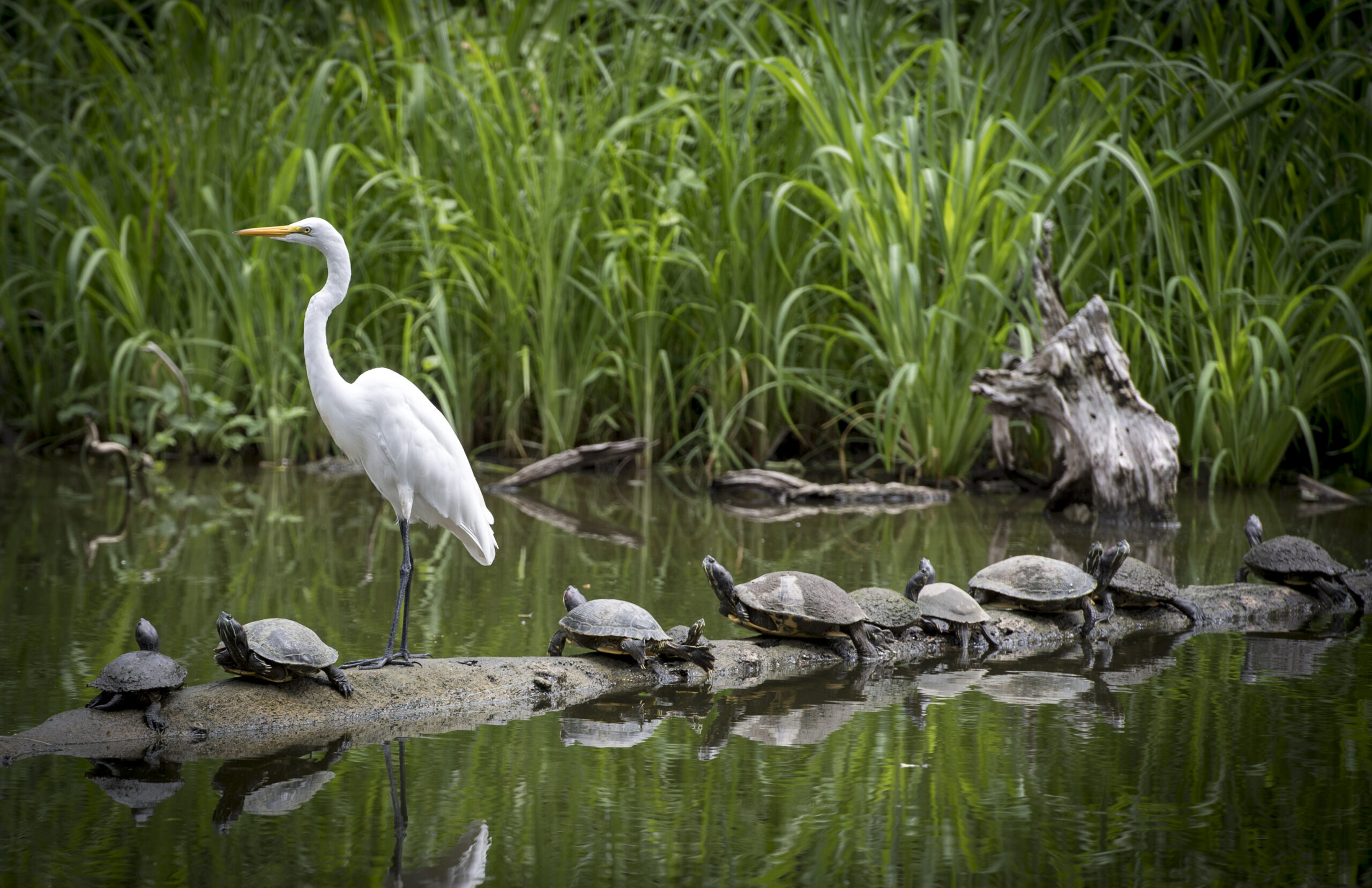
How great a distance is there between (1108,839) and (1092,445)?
12.5 ft

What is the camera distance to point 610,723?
108 inches

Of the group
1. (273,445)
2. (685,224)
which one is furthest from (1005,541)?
(273,445)

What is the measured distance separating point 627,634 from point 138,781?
3.83 ft

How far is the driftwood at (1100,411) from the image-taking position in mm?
5492

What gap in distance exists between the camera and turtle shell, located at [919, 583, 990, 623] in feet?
11.3

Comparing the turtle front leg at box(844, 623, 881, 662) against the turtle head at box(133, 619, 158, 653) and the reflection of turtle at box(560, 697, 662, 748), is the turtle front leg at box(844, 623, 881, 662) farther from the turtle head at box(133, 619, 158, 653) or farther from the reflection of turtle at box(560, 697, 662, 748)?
the turtle head at box(133, 619, 158, 653)

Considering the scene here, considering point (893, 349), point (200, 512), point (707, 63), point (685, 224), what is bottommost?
point (200, 512)

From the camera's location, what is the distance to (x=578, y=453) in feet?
21.7

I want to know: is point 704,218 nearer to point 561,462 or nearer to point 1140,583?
point 561,462

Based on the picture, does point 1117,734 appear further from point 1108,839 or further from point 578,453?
point 578,453

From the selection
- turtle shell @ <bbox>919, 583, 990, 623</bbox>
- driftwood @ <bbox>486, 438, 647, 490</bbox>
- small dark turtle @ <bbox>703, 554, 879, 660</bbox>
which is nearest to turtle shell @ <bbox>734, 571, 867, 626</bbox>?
small dark turtle @ <bbox>703, 554, 879, 660</bbox>

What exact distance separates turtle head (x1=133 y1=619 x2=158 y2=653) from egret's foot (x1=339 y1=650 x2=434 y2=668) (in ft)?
1.45

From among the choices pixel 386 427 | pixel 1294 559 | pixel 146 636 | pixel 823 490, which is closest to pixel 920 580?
pixel 1294 559

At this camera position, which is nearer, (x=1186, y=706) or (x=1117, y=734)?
(x=1117, y=734)
